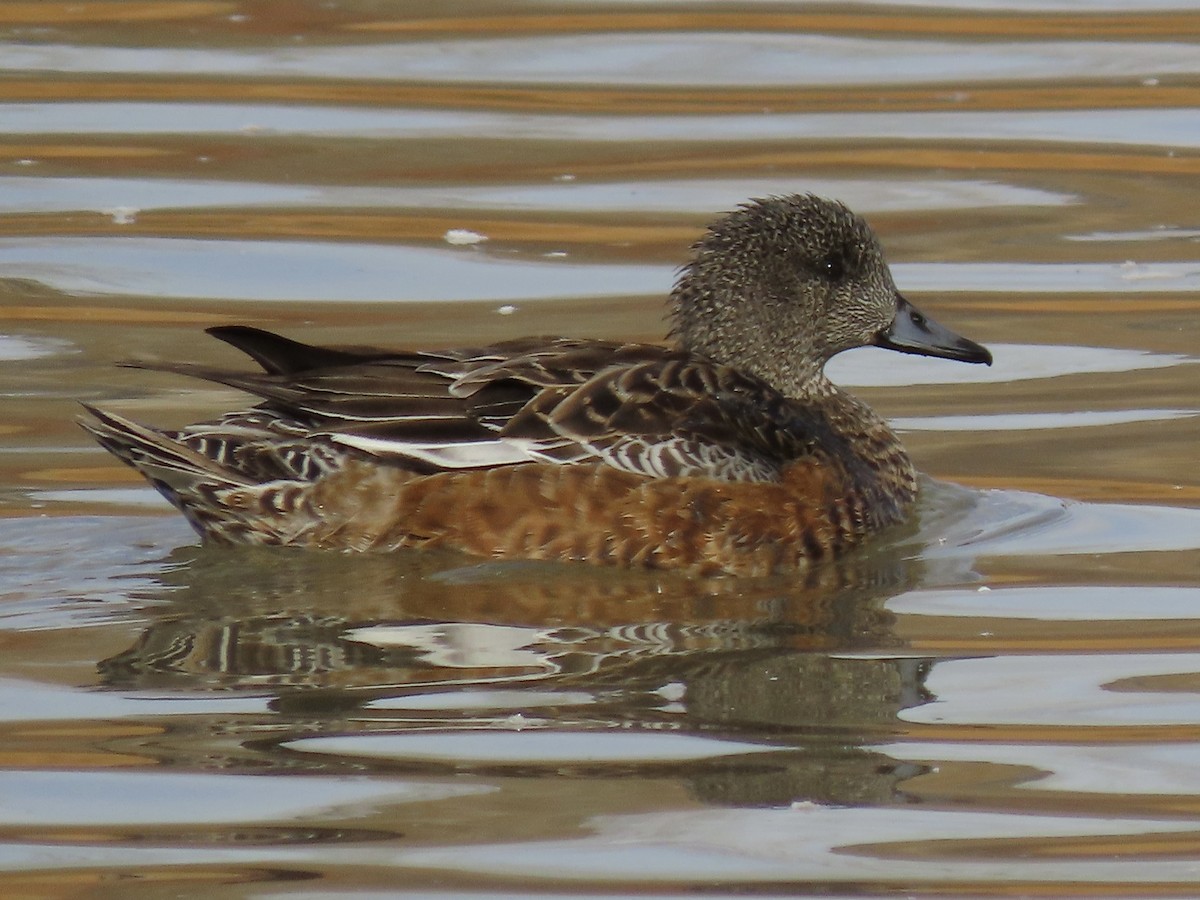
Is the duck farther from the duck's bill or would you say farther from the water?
the duck's bill

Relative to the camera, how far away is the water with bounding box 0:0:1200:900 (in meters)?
4.68

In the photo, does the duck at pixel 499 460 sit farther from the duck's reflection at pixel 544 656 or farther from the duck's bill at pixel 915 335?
the duck's bill at pixel 915 335

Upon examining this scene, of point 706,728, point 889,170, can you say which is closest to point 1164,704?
point 706,728

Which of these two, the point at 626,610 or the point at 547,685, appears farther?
the point at 626,610

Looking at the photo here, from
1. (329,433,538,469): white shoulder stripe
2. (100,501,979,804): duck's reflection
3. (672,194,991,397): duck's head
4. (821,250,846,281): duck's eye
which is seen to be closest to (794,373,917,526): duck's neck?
(672,194,991,397): duck's head

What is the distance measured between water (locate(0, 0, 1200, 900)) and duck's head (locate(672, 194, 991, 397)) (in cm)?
53

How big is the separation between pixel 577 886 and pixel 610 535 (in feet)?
7.88

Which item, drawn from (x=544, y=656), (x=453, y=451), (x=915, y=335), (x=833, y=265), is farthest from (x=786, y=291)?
Answer: (x=544, y=656)

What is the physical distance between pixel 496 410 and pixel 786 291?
1.19 metres

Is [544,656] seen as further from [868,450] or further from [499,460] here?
[868,450]

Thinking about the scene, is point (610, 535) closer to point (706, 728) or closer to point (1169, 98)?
point (706, 728)

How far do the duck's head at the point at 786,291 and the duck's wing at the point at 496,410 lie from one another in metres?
0.61

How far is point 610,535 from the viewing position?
6.73m

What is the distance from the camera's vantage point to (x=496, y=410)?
6.75m
